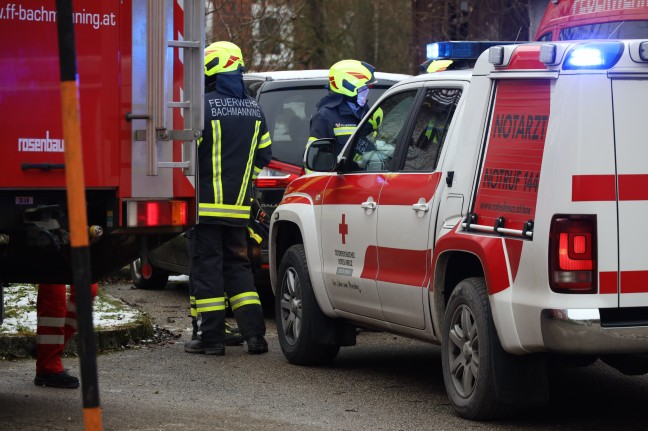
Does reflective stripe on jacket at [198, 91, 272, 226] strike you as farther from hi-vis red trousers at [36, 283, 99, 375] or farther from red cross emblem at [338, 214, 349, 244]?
hi-vis red trousers at [36, 283, 99, 375]

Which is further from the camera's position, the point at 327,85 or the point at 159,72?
the point at 327,85

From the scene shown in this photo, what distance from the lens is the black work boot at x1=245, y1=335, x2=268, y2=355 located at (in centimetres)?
963

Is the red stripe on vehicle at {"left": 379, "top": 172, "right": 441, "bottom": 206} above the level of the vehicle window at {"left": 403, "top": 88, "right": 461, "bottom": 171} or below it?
below

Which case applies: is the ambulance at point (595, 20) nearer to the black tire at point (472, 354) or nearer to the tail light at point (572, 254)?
the black tire at point (472, 354)

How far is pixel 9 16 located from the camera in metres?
6.31

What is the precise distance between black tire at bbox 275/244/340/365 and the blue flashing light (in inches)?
126

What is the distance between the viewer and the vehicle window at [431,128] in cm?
754

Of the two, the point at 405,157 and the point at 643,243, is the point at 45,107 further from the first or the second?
the point at 643,243

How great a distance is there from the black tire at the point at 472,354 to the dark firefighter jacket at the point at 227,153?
110 inches

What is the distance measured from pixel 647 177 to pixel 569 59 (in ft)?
2.17

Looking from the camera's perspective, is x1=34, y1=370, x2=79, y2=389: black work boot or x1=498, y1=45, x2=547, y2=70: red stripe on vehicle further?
x1=34, y1=370, x2=79, y2=389: black work boot

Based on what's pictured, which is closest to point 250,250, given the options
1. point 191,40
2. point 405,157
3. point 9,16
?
point 405,157

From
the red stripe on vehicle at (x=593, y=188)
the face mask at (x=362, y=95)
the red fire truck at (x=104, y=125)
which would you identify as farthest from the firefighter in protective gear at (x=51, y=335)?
the face mask at (x=362, y=95)

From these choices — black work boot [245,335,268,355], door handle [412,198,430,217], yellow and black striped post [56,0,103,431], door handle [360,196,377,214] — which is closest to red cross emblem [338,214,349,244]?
door handle [360,196,377,214]
